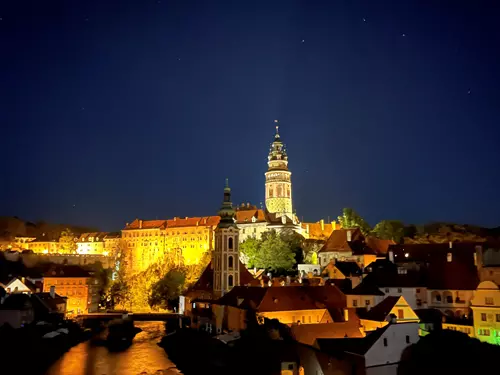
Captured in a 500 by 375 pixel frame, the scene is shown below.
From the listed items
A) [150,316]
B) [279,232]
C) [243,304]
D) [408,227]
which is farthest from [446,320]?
[408,227]

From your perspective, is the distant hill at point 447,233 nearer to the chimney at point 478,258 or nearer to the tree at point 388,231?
the tree at point 388,231

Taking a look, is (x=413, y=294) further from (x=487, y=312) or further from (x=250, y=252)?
(x=250, y=252)

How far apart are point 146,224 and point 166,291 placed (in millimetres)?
32385

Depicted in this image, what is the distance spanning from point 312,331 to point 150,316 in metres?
32.8

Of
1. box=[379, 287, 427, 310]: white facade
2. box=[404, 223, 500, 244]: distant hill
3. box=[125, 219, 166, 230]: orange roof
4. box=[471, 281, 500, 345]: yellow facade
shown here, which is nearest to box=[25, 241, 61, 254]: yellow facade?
box=[125, 219, 166, 230]: orange roof

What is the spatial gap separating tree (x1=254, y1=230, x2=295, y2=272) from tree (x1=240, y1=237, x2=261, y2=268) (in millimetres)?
1244

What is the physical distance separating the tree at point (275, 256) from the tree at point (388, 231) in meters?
14.0

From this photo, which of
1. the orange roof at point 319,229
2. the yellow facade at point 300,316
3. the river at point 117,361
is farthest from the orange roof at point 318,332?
the orange roof at point 319,229

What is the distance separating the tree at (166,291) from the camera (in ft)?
204

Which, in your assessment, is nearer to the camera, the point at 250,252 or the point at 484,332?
the point at 484,332

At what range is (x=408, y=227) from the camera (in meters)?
75.9

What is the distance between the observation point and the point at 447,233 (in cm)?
6956

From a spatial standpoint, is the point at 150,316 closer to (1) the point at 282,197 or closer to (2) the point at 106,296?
(2) the point at 106,296

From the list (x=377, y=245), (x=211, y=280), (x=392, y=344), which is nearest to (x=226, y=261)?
(x=211, y=280)
